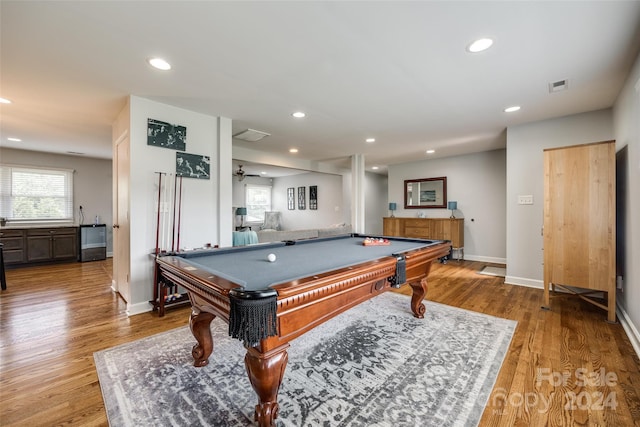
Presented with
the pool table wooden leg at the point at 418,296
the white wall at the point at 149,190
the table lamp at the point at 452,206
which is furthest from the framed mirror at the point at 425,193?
the white wall at the point at 149,190

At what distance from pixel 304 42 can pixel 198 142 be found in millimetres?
2046

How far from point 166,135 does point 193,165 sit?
433 millimetres

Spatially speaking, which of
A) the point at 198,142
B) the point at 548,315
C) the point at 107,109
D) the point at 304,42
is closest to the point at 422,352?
the point at 548,315

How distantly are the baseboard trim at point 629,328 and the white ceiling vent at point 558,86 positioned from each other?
226 centimetres

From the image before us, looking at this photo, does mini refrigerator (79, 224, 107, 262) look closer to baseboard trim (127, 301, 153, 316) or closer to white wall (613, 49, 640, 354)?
baseboard trim (127, 301, 153, 316)

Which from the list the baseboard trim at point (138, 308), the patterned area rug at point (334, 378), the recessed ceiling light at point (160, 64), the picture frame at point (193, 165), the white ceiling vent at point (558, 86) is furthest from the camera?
the picture frame at point (193, 165)

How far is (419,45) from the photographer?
6.54 feet

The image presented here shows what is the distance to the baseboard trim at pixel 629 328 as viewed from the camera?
2.08m

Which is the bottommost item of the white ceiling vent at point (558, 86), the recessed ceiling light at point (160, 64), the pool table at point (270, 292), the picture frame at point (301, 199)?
the pool table at point (270, 292)

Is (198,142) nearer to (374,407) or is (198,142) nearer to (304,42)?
(304,42)

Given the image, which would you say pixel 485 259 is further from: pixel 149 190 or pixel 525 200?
pixel 149 190

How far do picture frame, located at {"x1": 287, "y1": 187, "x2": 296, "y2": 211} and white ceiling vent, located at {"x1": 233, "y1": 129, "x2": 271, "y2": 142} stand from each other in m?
4.79

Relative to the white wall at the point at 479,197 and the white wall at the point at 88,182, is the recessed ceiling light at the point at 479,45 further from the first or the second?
the white wall at the point at 88,182

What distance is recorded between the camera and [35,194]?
18.4 feet
